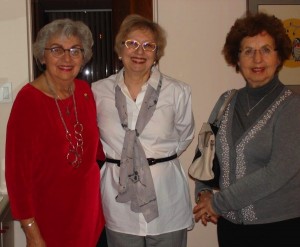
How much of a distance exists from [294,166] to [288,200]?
151mm

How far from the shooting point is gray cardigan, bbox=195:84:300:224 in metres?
1.45

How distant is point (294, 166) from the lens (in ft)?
4.76

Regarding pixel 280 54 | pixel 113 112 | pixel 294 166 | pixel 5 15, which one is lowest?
pixel 294 166

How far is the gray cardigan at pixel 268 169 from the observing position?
1446 mm

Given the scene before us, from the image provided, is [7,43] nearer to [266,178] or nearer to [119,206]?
[119,206]

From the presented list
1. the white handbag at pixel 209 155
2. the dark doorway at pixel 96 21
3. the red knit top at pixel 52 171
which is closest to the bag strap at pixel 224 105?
the white handbag at pixel 209 155

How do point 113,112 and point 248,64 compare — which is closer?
point 248,64

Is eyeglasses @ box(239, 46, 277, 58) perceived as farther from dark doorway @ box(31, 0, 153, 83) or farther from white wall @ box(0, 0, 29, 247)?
dark doorway @ box(31, 0, 153, 83)

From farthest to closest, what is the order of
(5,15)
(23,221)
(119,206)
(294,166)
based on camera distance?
(5,15)
(119,206)
(23,221)
(294,166)

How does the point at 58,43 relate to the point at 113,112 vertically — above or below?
above

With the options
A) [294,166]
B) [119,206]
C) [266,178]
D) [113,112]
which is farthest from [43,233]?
[294,166]

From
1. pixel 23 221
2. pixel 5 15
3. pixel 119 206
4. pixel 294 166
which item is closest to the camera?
pixel 294 166

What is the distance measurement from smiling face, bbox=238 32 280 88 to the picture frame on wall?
0.92m

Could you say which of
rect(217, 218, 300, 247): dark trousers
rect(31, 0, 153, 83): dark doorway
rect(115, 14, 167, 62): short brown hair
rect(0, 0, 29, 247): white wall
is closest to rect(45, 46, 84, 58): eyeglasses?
rect(115, 14, 167, 62): short brown hair
